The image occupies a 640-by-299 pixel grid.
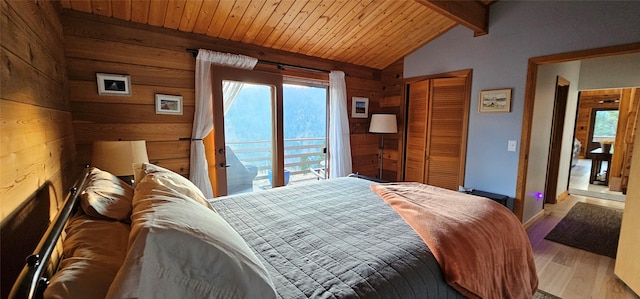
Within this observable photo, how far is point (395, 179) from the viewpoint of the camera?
4531 mm

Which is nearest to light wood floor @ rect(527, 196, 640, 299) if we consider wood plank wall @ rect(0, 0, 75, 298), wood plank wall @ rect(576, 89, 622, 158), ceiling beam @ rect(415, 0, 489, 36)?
ceiling beam @ rect(415, 0, 489, 36)

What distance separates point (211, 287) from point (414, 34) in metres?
3.76

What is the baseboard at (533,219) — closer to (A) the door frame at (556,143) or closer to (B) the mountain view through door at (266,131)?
(A) the door frame at (556,143)

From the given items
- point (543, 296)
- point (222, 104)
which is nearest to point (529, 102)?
point (543, 296)

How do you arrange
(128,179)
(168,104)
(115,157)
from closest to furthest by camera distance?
(115,157), (128,179), (168,104)

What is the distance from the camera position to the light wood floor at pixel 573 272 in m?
2.09

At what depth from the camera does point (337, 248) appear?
1211 mm

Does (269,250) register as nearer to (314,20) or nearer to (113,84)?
(113,84)

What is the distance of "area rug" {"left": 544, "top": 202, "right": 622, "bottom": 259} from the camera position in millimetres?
2824

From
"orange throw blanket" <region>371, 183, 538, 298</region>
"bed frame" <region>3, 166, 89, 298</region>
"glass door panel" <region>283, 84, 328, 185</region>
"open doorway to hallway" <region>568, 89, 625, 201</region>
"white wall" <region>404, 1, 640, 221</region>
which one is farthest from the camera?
"open doorway to hallway" <region>568, 89, 625, 201</region>

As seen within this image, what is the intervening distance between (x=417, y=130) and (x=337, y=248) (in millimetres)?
3279

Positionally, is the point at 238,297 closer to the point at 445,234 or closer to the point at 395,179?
the point at 445,234

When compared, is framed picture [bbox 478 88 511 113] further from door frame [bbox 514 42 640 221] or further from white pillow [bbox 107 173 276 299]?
white pillow [bbox 107 173 276 299]

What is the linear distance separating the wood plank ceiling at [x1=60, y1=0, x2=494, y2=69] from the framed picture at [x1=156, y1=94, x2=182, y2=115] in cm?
68
